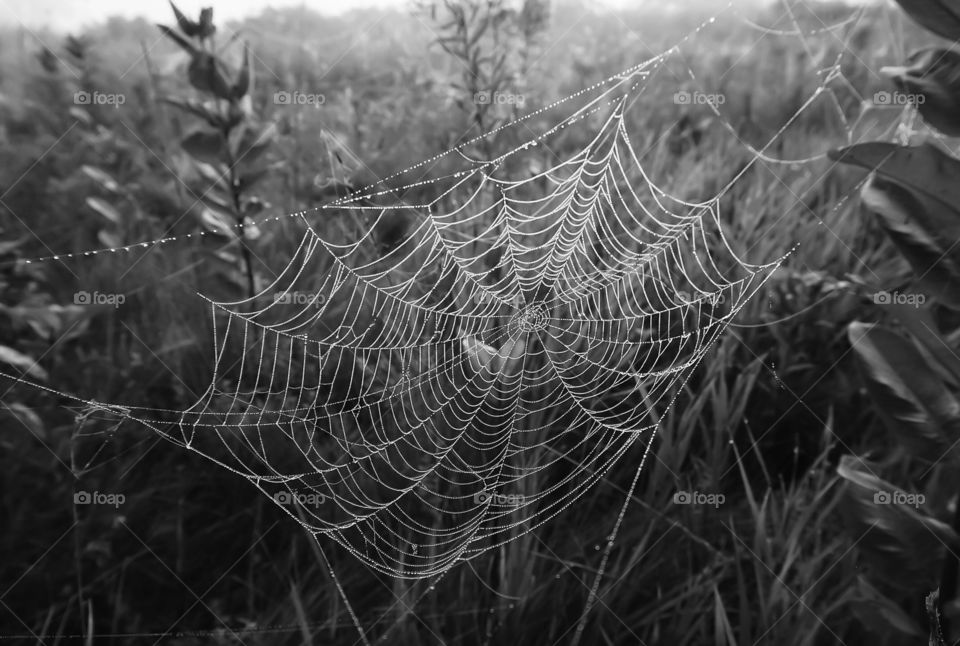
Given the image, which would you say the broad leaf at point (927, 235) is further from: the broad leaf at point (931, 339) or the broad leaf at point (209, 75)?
the broad leaf at point (209, 75)

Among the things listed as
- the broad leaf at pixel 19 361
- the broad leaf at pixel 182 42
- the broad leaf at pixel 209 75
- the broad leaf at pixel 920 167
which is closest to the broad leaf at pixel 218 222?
the broad leaf at pixel 209 75

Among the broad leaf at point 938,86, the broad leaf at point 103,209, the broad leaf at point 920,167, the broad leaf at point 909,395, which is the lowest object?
the broad leaf at point 909,395

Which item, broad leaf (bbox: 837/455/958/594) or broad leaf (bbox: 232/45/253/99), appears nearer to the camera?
broad leaf (bbox: 837/455/958/594)

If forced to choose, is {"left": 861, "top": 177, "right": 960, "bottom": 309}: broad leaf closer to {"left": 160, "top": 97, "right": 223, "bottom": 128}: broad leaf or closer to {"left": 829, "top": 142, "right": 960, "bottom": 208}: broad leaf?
{"left": 829, "top": 142, "right": 960, "bottom": 208}: broad leaf

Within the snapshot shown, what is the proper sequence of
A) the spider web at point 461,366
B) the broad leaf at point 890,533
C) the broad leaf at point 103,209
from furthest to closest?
the broad leaf at point 103,209 < the spider web at point 461,366 < the broad leaf at point 890,533

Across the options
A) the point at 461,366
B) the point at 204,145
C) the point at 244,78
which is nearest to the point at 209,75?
the point at 244,78

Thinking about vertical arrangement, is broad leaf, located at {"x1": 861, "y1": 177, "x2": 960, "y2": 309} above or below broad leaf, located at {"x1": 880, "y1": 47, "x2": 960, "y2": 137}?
below

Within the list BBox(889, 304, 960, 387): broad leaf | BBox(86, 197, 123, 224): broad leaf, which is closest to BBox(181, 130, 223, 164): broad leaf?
BBox(86, 197, 123, 224): broad leaf
